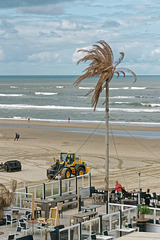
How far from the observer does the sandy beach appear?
28.6 meters

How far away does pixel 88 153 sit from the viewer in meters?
38.2

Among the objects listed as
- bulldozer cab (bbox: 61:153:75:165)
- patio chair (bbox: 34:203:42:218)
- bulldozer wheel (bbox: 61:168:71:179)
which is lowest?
patio chair (bbox: 34:203:42:218)

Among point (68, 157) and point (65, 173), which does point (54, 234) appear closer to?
point (65, 173)

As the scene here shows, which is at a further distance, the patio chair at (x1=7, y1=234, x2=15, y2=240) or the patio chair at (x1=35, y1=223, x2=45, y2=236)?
the patio chair at (x1=35, y1=223, x2=45, y2=236)

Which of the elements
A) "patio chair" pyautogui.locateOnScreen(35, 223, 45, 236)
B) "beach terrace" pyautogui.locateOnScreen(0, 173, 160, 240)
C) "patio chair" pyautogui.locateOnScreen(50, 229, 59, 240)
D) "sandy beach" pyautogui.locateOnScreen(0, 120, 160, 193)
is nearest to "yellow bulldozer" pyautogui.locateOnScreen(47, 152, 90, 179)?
"sandy beach" pyautogui.locateOnScreen(0, 120, 160, 193)

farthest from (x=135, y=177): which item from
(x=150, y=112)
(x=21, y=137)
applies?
(x=150, y=112)

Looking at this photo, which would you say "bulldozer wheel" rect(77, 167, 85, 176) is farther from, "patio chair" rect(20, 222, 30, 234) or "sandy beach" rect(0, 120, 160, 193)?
"patio chair" rect(20, 222, 30, 234)

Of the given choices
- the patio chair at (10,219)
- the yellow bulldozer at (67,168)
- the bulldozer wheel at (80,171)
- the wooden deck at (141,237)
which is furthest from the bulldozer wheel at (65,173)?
the wooden deck at (141,237)

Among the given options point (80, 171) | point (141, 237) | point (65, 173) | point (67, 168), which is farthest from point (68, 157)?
point (141, 237)

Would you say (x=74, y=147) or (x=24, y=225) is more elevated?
(x=74, y=147)

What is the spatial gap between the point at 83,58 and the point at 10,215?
752 centimetres

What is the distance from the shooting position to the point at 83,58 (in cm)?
2138

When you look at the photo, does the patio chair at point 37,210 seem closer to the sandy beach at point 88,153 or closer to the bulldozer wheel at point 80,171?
the sandy beach at point 88,153

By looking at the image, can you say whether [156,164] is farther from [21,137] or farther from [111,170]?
[21,137]
